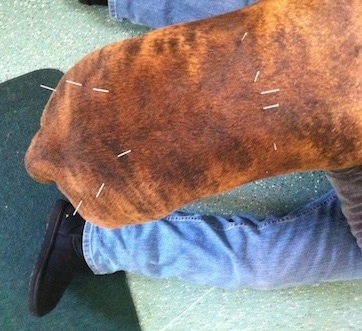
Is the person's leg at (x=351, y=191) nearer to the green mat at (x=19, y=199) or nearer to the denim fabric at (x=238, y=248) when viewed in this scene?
the denim fabric at (x=238, y=248)

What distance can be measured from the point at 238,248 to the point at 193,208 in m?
0.14

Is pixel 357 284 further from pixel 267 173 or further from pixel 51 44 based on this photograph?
pixel 51 44

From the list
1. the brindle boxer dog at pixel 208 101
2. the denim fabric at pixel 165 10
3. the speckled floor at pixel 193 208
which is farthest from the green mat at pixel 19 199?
the brindle boxer dog at pixel 208 101

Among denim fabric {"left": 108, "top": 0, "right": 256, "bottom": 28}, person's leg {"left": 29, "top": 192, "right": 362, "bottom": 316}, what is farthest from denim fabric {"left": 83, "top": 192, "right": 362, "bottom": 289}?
denim fabric {"left": 108, "top": 0, "right": 256, "bottom": 28}

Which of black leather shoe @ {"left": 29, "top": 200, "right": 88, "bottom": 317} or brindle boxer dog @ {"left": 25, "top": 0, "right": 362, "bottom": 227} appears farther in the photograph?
black leather shoe @ {"left": 29, "top": 200, "right": 88, "bottom": 317}

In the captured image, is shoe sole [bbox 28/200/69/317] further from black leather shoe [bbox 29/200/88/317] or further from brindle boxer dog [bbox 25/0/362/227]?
brindle boxer dog [bbox 25/0/362/227]

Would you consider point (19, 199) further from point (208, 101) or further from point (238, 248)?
point (208, 101)

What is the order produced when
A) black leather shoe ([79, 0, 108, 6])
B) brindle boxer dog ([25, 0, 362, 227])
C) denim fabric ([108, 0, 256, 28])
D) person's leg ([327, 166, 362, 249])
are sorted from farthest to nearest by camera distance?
black leather shoe ([79, 0, 108, 6])
denim fabric ([108, 0, 256, 28])
person's leg ([327, 166, 362, 249])
brindle boxer dog ([25, 0, 362, 227])

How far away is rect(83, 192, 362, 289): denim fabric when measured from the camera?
92 centimetres

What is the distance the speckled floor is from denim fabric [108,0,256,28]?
8 centimetres

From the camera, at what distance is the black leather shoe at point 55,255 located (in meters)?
0.95

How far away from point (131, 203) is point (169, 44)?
159 millimetres

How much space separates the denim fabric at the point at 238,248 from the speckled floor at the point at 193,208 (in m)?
0.09

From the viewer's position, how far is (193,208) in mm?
1030
